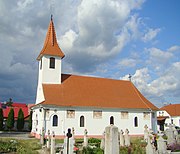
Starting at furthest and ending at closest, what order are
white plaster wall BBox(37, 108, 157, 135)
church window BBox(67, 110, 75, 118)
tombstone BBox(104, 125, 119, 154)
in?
1. church window BBox(67, 110, 75, 118)
2. white plaster wall BBox(37, 108, 157, 135)
3. tombstone BBox(104, 125, 119, 154)

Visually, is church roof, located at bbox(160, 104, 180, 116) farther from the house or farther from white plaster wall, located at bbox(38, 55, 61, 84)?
white plaster wall, located at bbox(38, 55, 61, 84)

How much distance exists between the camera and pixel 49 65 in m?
33.5

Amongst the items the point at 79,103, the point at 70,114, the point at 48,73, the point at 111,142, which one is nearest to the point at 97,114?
the point at 79,103

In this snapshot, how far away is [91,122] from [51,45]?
12.4m

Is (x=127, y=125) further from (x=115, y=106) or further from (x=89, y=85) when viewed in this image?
(x=89, y=85)

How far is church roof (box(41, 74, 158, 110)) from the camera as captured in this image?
31.5 metres

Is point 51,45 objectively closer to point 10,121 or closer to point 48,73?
point 48,73

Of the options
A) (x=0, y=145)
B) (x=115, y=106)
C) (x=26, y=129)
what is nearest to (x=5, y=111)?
(x=26, y=129)

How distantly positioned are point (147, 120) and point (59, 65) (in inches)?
603

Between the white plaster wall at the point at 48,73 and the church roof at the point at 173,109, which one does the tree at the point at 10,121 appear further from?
the church roof at the point at 173,109

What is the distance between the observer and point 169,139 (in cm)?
2169

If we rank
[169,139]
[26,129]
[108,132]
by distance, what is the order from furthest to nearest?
[26,129] → [169,139] → [108,132]

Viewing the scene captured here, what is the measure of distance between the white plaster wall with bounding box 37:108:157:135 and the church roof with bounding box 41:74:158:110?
0.92 meters

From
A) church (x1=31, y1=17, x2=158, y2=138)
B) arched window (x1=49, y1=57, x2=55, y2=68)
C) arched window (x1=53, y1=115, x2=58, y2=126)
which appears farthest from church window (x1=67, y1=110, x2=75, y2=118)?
arched window (x1=49, y1=57, x2=55, y2=68)
